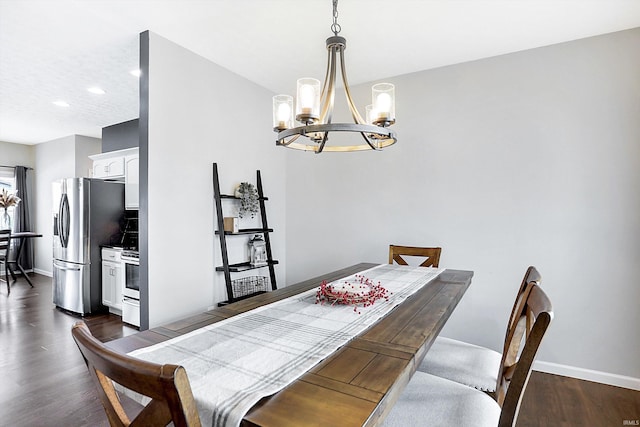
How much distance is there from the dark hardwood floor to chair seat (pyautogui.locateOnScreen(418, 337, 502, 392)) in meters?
0.78

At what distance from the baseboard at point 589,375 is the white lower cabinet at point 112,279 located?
4.31 m

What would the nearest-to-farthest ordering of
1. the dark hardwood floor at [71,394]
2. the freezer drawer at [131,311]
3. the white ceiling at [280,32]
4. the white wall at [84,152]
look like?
the dark hardwood floor at [71,394] < the white ceiling at [280,32] < the freezer drawer at [131,311] < the white wall at [84,152]

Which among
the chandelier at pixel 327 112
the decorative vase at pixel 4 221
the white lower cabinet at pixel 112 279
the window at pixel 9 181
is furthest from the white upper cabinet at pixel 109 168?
the chandelier at pixel 327 112

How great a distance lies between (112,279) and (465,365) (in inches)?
160

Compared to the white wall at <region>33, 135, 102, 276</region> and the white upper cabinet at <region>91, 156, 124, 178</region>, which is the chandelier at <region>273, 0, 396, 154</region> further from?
the white wall at <region>33, 135, 102, 276</region>

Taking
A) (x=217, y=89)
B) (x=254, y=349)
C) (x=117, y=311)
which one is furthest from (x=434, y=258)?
(x=117, y=311)

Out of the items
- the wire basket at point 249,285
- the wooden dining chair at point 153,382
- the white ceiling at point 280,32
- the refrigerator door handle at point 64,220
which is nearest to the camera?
the wooden dining chair at point 153,382

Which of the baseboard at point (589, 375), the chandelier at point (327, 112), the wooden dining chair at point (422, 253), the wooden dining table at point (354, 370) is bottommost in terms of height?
the baseboard at point (589, 375)

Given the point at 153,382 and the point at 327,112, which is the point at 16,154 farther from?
the point at 153,382

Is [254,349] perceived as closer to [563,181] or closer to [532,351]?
[532,351]

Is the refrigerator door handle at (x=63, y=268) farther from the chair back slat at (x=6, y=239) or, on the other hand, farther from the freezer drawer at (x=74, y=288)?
the chair back slat at (x=6, y=239)

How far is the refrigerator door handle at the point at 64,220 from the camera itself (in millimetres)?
4270

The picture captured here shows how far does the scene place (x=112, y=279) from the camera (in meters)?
4.12

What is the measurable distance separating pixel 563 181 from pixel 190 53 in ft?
10.8
